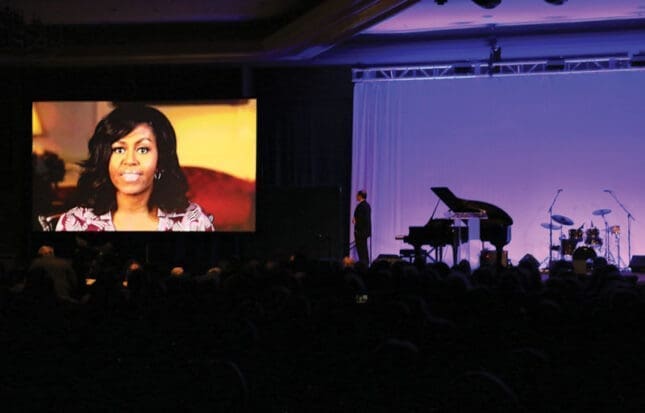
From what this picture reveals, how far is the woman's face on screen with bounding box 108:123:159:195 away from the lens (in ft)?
53.4

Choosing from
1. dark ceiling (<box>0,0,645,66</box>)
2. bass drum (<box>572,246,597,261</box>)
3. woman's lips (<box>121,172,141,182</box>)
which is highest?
dark ceiling (<box>0,0,645,66</box>)

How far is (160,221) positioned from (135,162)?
1.29 m

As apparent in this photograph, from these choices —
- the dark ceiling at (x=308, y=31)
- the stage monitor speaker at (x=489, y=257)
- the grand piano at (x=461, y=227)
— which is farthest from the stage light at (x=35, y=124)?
the stage monitor speaker at (x=489, y=257)

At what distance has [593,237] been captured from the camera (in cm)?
1488

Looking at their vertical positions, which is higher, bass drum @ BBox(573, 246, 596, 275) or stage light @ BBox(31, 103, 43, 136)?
stage light @ BBox(31, 103, 43, 136)

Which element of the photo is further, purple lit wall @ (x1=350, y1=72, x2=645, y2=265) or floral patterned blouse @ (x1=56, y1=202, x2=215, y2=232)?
floral patterned blouse @ (x1=56, y1=202, x2=215, y2=232)

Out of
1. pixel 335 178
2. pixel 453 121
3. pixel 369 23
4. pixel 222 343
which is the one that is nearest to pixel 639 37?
pixel 453 121

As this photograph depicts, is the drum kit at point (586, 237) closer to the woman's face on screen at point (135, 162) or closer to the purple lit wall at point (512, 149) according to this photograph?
the purple lit wall at point (512, 149)

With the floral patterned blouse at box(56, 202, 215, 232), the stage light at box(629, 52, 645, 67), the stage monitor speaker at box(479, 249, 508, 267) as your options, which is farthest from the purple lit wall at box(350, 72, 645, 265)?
the floral patterned blouse at box(56, 202, 215, 232)

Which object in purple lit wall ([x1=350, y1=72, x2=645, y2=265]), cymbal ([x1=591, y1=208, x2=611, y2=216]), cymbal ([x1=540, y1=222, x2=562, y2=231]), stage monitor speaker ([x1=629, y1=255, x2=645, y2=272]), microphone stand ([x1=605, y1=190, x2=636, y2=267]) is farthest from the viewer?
purple lit wall ([x1=350, y1=72, x2=645, y2=265])

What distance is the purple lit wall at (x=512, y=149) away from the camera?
16.0 m

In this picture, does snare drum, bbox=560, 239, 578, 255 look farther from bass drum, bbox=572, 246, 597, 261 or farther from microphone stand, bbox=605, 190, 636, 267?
microphone stand, bbox=605, 190, 636, 267

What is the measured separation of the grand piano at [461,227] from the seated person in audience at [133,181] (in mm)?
4847

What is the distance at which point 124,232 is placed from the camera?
640 inches
